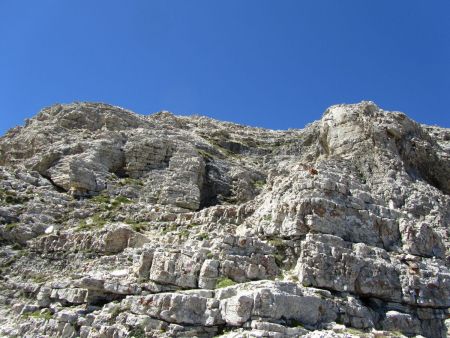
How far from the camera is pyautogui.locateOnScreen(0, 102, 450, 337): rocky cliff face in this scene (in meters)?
19.5

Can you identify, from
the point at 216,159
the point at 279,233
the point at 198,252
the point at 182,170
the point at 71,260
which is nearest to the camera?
the point at 198,252

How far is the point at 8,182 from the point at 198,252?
26.0 meters

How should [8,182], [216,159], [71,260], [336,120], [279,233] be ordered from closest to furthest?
1. [279,233]
2. [71,260]
3. [336,120]
4. [8,182]
5. [216,159]

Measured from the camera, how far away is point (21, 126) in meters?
62.8

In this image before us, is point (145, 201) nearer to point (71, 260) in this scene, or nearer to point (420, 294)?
point (71, 260)

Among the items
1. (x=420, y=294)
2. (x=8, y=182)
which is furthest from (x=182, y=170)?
(x=420, y=294)

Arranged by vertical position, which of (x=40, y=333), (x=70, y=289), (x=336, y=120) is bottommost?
(x=40, y=333)

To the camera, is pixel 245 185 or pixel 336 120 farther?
pixel 245 185

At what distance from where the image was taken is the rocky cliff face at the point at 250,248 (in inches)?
766

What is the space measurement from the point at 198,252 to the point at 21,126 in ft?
159

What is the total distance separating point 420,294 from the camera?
22.3m

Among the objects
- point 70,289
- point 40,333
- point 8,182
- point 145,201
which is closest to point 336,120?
point 145,201

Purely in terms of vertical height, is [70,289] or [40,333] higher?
[70,289]

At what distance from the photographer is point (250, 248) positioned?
2256cm
